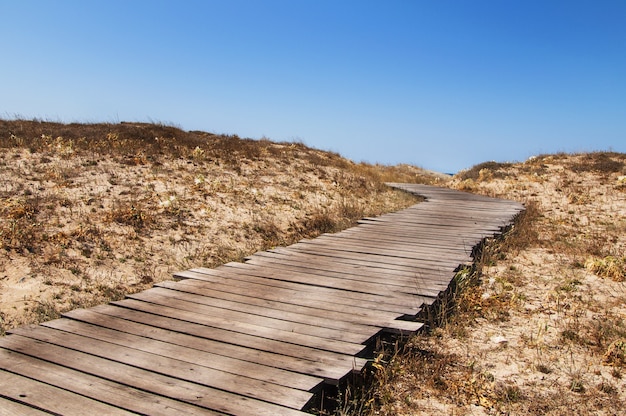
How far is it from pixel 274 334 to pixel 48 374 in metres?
1.99

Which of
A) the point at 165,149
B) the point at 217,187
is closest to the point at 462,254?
the point at 217,187

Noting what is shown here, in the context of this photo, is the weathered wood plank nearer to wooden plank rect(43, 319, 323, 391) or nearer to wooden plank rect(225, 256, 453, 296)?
wooden plank rect(43, 319, 323, 391)

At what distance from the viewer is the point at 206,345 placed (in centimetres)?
436

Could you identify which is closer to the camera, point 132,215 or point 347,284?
point 347,284

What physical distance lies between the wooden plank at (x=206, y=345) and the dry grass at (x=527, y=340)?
0.66 metres

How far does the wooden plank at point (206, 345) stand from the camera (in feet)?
12.9

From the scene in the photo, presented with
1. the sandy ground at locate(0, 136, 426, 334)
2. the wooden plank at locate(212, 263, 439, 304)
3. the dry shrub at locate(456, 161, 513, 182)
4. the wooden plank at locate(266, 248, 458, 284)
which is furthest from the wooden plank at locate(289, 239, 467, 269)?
the dry shrub at locate(456, 161, 513, 182)

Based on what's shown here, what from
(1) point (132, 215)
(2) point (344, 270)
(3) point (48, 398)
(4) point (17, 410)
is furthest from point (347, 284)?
(1) point (132, 215)

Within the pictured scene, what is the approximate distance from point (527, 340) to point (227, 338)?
145 inches

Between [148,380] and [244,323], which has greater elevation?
[244,323]

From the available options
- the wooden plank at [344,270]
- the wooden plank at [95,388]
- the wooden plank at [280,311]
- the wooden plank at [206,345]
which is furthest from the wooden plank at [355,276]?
the wooden plank at [95,388]

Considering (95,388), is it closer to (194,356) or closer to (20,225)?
(194,356)

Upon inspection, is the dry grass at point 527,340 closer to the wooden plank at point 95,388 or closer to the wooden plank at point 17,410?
the wooden plank at point 95,388

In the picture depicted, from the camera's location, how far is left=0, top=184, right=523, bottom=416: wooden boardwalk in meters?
3.42
